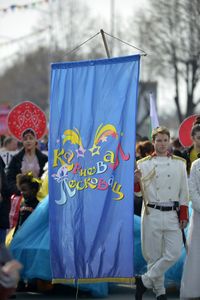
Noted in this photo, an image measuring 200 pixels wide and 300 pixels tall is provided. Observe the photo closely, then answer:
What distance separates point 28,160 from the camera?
14.4 meters

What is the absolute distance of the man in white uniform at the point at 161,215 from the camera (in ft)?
36.2

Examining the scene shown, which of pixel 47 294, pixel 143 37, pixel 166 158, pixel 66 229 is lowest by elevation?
pixel 47 294

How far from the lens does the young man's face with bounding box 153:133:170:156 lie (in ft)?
36.6

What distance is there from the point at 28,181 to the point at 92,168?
91.6 inches

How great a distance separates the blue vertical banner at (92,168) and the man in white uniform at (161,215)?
43 cm

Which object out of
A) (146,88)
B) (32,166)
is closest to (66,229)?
(32,166)

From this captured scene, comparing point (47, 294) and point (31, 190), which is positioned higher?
point (31, 190)

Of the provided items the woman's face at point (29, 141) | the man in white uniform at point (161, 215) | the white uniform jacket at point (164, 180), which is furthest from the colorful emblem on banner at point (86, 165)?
the woman's face at point (29, 141)

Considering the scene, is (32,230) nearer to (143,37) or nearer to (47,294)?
(47,294)

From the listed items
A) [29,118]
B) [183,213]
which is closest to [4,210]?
[183,213]

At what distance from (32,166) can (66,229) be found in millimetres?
3475

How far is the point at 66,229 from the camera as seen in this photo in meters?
11.0

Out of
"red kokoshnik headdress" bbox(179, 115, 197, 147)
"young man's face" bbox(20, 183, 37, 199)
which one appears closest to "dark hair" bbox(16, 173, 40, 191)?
"young man's face" bbox(20, 183, 37, 199)

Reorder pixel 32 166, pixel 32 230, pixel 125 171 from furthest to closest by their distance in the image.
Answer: pixel 32 166 → pixel 32 230 → pixel 125 171
